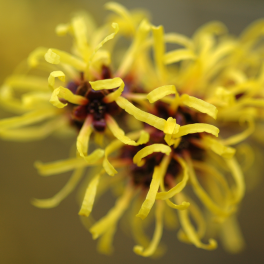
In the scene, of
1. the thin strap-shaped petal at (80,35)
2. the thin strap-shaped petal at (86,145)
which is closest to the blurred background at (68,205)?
the thin strap-shaped petal at (80,35)

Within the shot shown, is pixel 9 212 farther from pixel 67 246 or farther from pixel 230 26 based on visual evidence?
pixel 230 26

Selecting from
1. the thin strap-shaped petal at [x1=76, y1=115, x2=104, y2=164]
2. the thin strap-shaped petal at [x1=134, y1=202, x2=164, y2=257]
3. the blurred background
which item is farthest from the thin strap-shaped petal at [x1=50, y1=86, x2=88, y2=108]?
the blurred background

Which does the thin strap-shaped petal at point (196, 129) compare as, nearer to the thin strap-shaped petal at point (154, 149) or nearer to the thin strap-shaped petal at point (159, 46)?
the thin strap-shaped petal at point (154, 149)

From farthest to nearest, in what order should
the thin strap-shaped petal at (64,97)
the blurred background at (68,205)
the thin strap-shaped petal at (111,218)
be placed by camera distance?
the blurred background at (68,205), the thin strap-shaped petal at (111,218), the thin strap-shaped petal at (64,97)

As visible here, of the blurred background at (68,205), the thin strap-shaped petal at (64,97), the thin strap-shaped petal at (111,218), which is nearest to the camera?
the thin strap-shaped petal at (64,97)

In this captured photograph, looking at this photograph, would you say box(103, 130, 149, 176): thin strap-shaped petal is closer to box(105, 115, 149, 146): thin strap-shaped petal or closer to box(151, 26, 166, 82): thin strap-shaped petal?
box(105, 115, 149, 146): thin strap-shaped petal

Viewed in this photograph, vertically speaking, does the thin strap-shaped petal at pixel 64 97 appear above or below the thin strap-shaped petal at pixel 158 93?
below

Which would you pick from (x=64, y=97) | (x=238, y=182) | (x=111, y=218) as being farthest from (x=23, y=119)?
(x=238, y=182)

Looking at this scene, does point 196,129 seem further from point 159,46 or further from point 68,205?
point 68,205
